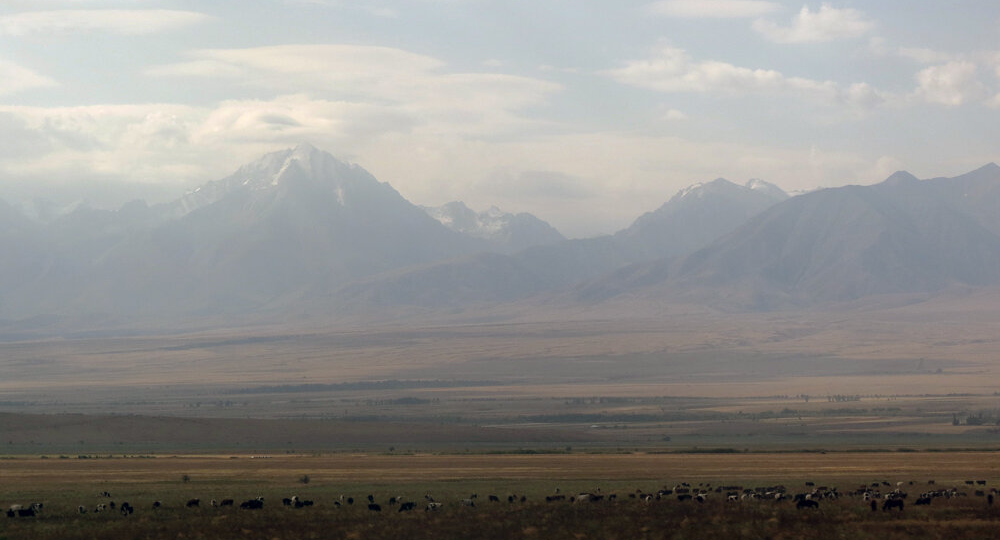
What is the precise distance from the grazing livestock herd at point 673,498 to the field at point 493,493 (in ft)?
0.96

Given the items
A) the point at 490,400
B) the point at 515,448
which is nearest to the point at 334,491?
the point at 515,448

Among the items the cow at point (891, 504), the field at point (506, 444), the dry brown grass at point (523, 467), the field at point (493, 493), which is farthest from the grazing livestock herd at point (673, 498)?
the dry brown grass at point (523, 467)

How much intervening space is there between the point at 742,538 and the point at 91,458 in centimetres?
4541

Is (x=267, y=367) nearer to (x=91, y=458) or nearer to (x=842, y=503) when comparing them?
(x=91, y=458)

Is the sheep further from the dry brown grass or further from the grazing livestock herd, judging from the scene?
the dry brown grass

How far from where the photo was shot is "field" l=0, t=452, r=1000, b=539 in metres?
34.0

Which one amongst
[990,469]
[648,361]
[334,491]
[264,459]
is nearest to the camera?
[334,491]

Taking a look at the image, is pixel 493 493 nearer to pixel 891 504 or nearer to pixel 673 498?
pixel 673 498

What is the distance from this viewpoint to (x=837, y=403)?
405 feet

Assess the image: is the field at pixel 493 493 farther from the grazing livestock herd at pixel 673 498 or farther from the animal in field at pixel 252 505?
the animal in field at pixel 252 505

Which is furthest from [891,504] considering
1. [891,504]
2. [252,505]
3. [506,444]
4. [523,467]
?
[506,444]

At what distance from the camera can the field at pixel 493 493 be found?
3403 centimetres

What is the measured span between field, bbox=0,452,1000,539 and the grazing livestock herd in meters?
0.29

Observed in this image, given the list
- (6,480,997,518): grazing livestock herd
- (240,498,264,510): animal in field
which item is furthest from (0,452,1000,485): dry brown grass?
(240,498,264,510): animal in field
